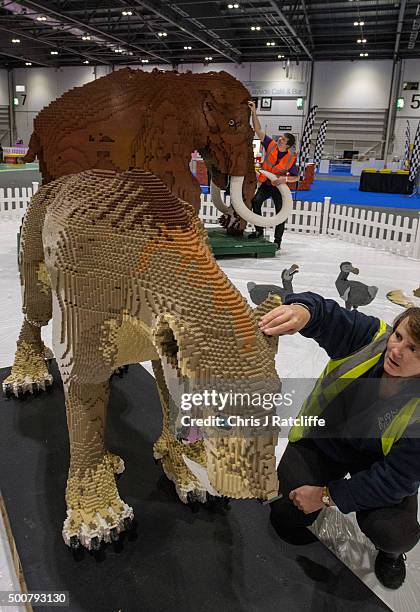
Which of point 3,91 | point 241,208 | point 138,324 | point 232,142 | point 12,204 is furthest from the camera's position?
point 3,91

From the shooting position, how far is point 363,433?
1.40 meters

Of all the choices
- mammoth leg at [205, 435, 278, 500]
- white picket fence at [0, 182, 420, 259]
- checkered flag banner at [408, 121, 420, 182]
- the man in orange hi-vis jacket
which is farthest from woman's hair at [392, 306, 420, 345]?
checkered flag banner at [408, 121, 420, 182]

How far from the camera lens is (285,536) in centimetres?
152

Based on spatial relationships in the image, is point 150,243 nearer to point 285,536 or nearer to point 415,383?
point 415,383

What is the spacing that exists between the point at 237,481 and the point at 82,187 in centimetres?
76

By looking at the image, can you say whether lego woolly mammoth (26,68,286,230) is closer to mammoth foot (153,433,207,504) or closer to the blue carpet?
mammoth foot (153,433,207,504)

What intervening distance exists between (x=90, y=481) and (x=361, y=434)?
77 cm

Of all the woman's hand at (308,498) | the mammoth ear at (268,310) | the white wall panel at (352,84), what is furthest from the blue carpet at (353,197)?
the mammoth ear at (268,310)

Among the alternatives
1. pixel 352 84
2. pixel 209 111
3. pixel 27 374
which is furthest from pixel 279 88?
pixel 27 374

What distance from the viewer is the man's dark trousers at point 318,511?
134 centimetres

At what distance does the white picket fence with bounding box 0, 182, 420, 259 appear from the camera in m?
5.87

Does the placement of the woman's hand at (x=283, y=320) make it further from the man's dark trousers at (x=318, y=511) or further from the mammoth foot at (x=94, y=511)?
the mammoth foot at (x=94, y=511)

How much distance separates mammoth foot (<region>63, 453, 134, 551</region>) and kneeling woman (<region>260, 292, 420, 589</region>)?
0.45 metres

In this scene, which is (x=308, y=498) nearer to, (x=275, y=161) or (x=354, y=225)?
(x=275, y=161)
